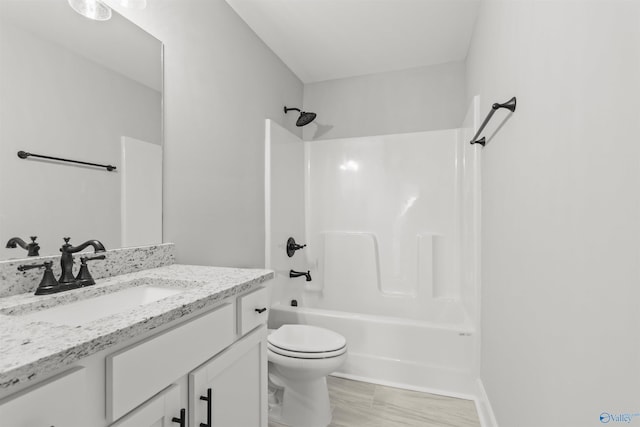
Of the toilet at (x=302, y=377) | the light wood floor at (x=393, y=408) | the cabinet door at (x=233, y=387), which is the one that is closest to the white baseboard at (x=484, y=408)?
the light wood floor at (x=393, y=408)

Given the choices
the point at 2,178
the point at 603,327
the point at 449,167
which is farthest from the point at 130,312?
the point at 449,167

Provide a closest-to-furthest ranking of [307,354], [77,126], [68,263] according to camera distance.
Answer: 1. [68,263]
2. [77,126]
3. [307,354]

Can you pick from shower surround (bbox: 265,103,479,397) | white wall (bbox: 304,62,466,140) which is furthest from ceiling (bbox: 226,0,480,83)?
shower surround (bbox: 265,103,479,397)

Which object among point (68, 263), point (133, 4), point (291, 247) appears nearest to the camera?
point (68, 263)

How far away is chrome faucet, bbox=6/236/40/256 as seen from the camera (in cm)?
93

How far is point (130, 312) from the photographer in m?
0.75

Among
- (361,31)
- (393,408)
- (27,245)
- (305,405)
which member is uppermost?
(361,31)

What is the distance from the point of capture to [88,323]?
2.16 feet

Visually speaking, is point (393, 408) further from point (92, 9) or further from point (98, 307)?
point (92, 9)

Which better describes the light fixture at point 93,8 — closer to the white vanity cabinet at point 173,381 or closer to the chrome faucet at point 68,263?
the chrome faucet at point 68,263

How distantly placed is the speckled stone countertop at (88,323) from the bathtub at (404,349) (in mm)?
1206

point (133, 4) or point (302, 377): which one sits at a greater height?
point (133, 4)

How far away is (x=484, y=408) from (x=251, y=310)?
1.47m

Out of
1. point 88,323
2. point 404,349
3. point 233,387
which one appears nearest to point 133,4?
point 88,323
